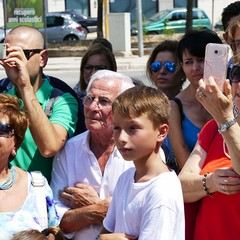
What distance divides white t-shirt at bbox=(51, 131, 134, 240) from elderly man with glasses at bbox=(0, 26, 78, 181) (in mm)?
Result: 86

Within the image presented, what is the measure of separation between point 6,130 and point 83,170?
57cm

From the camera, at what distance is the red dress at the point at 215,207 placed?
10.2 feet

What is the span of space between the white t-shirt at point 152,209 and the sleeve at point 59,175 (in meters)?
0.67

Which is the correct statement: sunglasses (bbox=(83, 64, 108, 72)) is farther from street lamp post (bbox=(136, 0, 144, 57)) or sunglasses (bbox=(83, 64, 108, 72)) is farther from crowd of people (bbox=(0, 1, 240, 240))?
street lamp post (bbox=(136, 0, 144, 57))

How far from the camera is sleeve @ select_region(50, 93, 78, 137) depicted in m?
4.04

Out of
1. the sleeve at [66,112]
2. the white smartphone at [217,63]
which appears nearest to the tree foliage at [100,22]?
the sleeve at [66,112]

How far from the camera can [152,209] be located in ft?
9.90

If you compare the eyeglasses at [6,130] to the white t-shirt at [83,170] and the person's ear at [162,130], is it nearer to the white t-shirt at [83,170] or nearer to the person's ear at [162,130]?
the white t-shirt at [83,170]

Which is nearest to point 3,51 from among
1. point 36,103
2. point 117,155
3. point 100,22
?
point 36,103

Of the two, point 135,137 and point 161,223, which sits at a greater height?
point 135,137

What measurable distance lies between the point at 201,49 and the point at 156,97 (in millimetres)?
962

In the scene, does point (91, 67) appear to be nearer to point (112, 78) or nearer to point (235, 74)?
point (112, 78)

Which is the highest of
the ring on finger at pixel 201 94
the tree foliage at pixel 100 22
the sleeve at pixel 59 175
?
the ring on finger at pixel 201 94

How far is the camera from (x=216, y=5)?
46.1 metres
